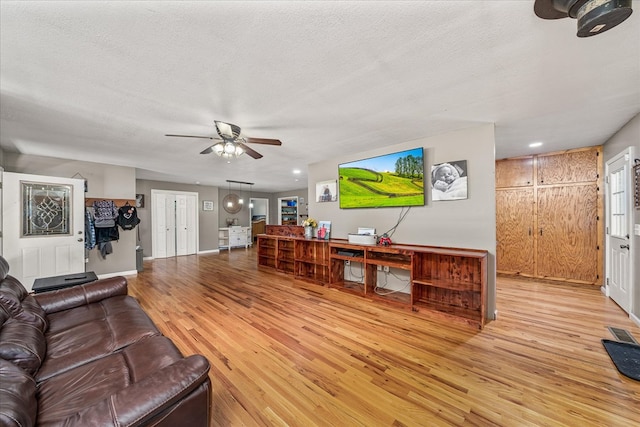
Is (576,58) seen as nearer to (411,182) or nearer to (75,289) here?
(411,182)

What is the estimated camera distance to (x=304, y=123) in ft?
9.59

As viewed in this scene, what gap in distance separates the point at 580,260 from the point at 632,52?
3832 millimetres

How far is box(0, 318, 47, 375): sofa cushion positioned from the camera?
4.04 feet

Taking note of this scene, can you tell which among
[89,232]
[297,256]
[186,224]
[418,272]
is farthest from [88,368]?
[186,224]

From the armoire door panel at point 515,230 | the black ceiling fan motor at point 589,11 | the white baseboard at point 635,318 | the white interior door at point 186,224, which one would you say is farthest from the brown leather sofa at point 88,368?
the white interior door at point 186,224

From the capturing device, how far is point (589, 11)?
1132 millimetres

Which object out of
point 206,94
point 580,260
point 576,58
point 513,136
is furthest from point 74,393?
point 580,260

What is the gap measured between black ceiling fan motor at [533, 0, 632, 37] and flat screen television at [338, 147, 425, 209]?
217cm

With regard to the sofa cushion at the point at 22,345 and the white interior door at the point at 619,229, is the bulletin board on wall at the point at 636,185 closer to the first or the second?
the white interior door at the point at 619,229

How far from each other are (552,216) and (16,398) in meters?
6.26

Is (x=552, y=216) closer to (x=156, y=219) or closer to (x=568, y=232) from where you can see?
(x=568, y=232)

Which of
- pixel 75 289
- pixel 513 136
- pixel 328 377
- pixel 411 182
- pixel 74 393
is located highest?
pixel 513 136

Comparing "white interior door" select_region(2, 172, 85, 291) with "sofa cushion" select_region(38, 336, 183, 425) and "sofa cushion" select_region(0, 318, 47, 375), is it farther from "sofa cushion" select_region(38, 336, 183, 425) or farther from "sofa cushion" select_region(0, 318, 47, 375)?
"sofa cushion" select_region(38, 336, 183, 425)

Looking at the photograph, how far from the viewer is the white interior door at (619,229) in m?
2.97
